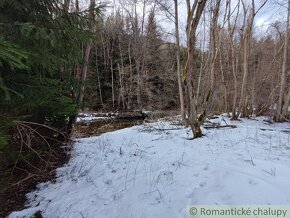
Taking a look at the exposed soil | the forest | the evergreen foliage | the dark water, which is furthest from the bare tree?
the dark water

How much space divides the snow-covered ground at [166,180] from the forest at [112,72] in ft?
2.20

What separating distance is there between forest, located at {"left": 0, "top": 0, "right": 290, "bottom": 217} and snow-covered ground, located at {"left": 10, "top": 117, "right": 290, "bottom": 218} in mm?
670

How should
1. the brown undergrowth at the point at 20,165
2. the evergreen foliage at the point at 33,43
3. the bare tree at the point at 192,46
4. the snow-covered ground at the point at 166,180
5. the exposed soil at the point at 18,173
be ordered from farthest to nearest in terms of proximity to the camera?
1. the bare tree at the point at 192,46
2. the exposed soil at the point at 18,173
3. the brown undergrowth at the point at 20,165
4. the snow-covered ground at the point at 166,180
5. the evergreen foliage at the point at 33,43

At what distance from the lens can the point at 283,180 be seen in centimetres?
365

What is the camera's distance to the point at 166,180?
4262 millimetres

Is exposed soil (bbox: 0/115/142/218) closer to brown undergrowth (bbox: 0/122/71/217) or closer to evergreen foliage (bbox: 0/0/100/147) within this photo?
brown undergrowth (bbox: 0/122/71/217)

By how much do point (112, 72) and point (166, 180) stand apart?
78.2ft

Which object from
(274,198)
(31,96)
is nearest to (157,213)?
(274,198)

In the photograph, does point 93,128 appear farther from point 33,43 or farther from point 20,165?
point 33,43

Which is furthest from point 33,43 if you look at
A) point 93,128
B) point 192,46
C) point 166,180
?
point 93,128

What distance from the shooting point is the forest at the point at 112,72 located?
3.63 meters

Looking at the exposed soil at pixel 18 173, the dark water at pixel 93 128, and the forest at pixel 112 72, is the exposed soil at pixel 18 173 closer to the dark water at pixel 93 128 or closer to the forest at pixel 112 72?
the forest at pixel 112 72

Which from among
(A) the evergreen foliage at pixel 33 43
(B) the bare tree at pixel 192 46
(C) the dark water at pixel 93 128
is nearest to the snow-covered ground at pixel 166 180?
(B) the bare tree at pixel 192 46

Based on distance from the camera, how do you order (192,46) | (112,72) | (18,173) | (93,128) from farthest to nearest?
1. (112,72)
2. (93,128)
3. (192,46)
4. (18,173)
